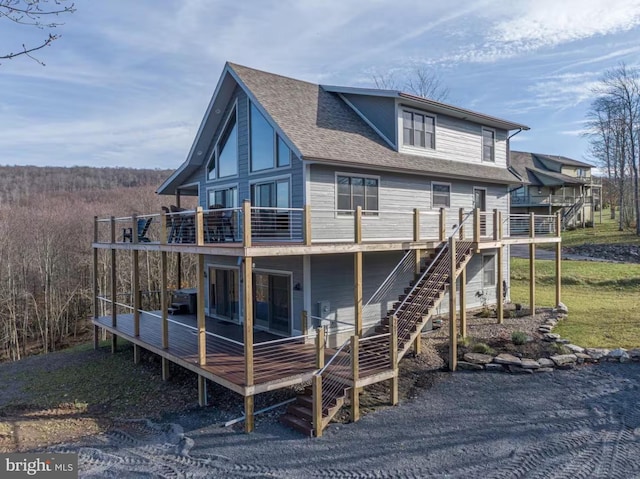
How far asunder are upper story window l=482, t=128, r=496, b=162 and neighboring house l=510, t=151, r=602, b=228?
75.7ft

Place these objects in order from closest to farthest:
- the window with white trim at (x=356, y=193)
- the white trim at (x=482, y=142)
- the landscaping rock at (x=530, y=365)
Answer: the landscaping rock at (x=530, y=365) < the window with white trim at (x=356, y=193) < the white trim at (x=482, y=142)

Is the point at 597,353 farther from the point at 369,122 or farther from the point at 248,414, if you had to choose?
the point at 369,122

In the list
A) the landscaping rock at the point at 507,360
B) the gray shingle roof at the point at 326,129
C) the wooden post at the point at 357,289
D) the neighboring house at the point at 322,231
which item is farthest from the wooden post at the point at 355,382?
the gray shingle roof at the point at 326,129

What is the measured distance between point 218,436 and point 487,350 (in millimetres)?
7521

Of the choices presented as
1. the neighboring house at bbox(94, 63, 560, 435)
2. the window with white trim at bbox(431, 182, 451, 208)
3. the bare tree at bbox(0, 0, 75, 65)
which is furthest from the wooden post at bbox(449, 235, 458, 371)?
the bare tree at bbox(0, 0, 75, 65)

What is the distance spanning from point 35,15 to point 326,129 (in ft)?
27.2

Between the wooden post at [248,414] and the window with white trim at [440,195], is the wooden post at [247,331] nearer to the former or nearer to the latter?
the wooden post at [248,414]

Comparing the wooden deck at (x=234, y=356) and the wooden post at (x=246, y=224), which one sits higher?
the wooden post at (x=246, y=224)

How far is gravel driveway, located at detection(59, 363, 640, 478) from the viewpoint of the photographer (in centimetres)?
708

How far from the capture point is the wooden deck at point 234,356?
29.6 ft

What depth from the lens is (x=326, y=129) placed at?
13664mm

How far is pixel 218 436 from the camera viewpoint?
8578mm

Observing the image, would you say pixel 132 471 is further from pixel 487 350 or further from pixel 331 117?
pixel 331 117

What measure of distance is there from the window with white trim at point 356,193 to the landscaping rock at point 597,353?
716cm
